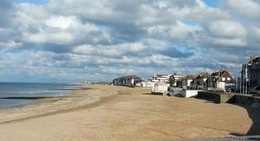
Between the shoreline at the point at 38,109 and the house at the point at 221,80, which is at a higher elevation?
the house at the point at 221,80

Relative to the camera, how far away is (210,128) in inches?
893

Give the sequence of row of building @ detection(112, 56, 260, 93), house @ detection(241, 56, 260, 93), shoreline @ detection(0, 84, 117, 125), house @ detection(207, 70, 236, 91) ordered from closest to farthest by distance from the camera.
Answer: shoreline @ detection(0, 84, 117, 125) → row of building @ detection(112, 56, 260, 93) → house @ detection(241, 56, 260, 93) → house @ detection(207, 70, 236, 91)

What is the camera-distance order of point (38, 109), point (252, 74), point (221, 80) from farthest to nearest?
Result: point (221, 80) < point (252, 74) < point (38, 109)

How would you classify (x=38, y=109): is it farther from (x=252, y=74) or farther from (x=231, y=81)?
(x=231, y=81)

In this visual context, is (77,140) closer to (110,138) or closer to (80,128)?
(110,138)

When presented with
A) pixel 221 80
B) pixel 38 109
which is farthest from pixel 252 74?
pixel 38 109

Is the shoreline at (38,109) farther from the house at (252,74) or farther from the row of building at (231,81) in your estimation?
the house at (252,74)

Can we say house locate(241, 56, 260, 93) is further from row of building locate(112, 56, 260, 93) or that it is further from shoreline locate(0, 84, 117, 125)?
shoreline locate(0, 84, 117, 125)

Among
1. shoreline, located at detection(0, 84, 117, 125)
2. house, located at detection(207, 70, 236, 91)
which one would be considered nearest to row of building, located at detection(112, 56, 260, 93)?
house, located at detection(207, 70, 236, 91)

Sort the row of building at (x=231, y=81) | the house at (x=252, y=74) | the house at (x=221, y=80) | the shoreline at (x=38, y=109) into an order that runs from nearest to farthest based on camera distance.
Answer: the shoreline at (x=38, y=109), the row of building at (x=231, y=81), the house at (x=252, y=74), the house at (x=221, y=80)

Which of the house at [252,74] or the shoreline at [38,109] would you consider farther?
the house at [252,74]

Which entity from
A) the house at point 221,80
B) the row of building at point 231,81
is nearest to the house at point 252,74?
the row of building at point 231,81

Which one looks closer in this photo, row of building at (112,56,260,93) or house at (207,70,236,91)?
row of building at (112,56,260,93)

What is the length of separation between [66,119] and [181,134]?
408 inches
